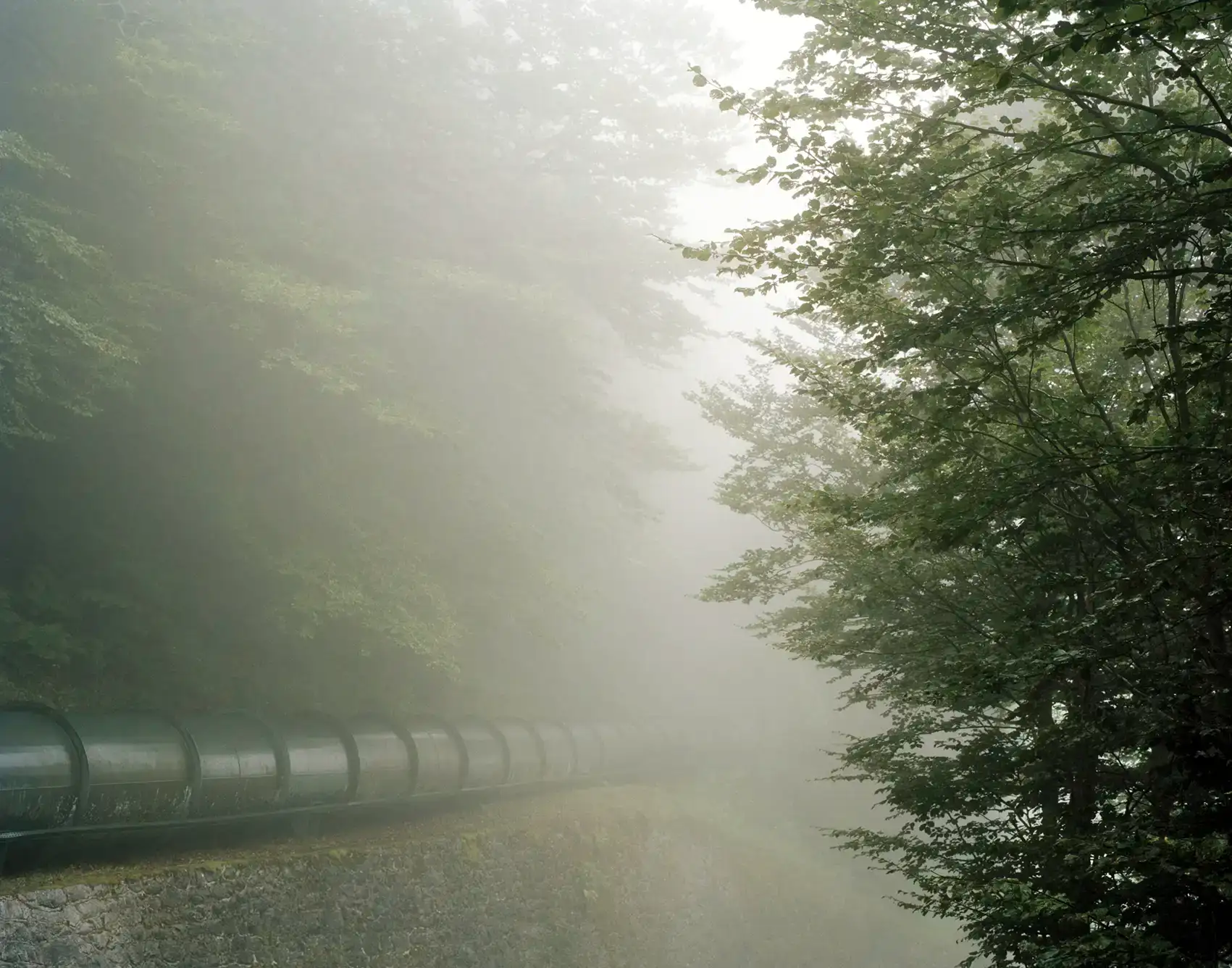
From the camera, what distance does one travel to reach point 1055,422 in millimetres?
6066

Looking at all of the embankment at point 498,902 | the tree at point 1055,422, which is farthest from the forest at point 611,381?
the embankment at point 498,902

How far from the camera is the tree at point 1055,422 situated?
17.0ft

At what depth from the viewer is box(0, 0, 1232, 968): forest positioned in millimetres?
5672

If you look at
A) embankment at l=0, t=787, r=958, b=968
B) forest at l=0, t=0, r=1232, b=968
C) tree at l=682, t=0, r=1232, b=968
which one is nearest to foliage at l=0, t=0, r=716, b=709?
forest at l=0, t=0, r=1232, b=968

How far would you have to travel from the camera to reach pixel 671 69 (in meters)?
25.4

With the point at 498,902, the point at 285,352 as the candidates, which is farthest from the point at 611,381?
the point at 498,902

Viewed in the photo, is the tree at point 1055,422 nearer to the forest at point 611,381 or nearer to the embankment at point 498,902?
the forest at point 611,381

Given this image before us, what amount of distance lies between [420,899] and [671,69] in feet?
67.2

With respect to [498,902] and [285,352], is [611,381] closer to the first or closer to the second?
[285,352]

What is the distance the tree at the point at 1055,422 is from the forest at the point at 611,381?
0.16 feet

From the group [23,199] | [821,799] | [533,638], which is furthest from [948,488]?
[821,799]

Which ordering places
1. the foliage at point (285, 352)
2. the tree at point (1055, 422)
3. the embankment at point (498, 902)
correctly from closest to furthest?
the tree at point (1055, 422), the embankment at point (498, 902), the foliage at point (285, 352)

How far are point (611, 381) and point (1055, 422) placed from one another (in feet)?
59.7

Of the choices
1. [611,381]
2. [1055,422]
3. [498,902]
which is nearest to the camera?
[1055,422]
